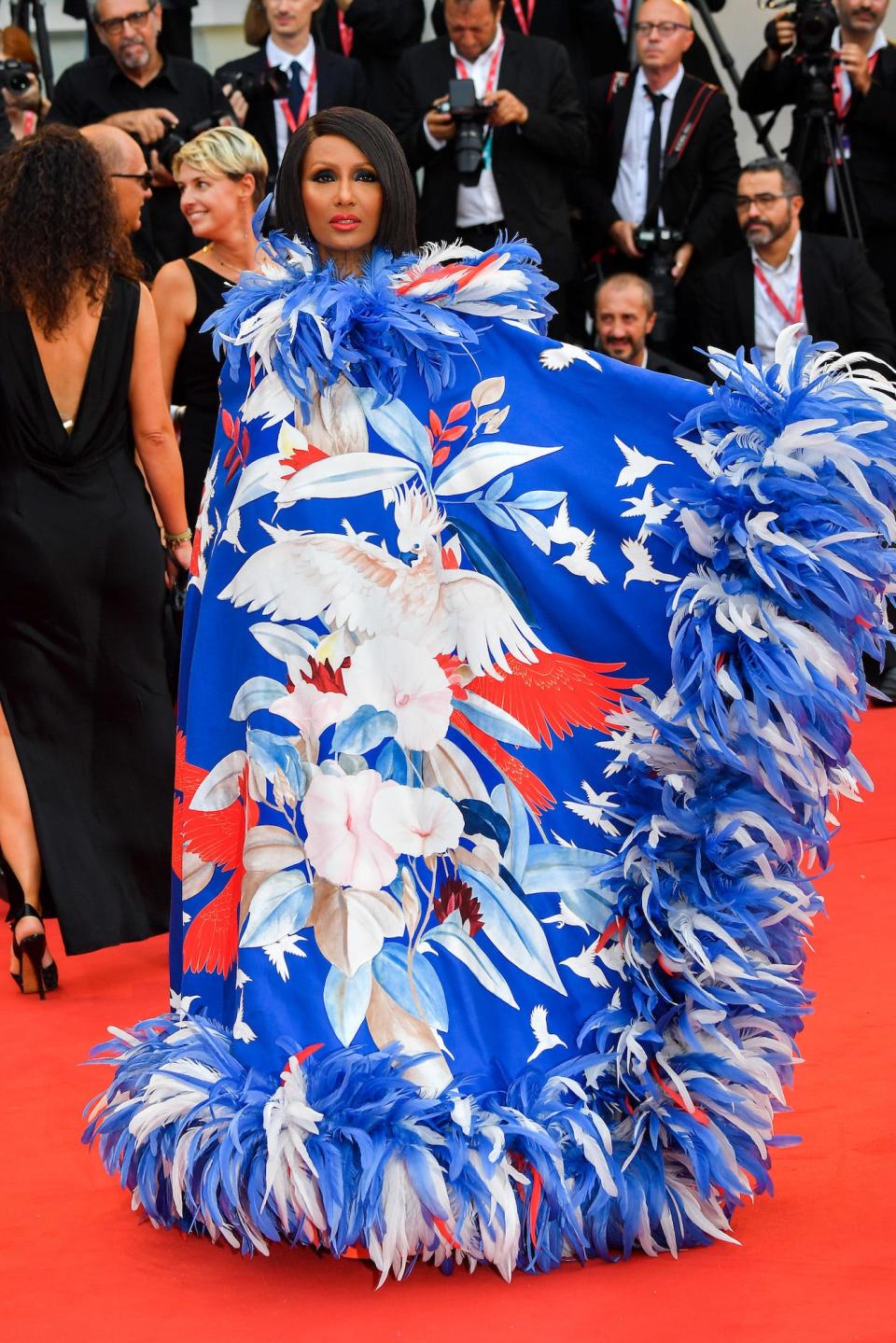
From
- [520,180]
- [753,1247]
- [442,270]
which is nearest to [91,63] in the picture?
[520,180]

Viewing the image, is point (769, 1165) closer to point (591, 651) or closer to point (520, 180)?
point (591, 651)

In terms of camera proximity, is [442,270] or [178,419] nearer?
[442,270]

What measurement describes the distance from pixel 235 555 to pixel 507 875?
63 cm

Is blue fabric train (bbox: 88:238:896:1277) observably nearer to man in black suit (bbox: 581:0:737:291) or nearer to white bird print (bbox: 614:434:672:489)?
white bird print (bbox: 614:434:672:489)

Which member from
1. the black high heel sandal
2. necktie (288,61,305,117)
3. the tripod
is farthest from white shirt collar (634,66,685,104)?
the black high heel sandal

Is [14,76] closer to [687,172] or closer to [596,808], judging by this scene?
[687,172]

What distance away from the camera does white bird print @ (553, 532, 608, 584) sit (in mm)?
2719

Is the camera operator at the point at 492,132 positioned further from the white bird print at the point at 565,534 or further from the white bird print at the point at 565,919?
the white bird print at the point at 565,919

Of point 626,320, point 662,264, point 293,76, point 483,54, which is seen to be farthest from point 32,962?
point 483,54

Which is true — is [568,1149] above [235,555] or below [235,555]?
below

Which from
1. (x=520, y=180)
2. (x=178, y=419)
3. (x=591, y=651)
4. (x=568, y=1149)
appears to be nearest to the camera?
(x=568, y=1149)

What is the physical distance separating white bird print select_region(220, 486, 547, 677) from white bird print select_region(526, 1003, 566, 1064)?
0.48 m

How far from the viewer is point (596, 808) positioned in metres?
2.68

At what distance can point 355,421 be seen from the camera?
276 centimetres
